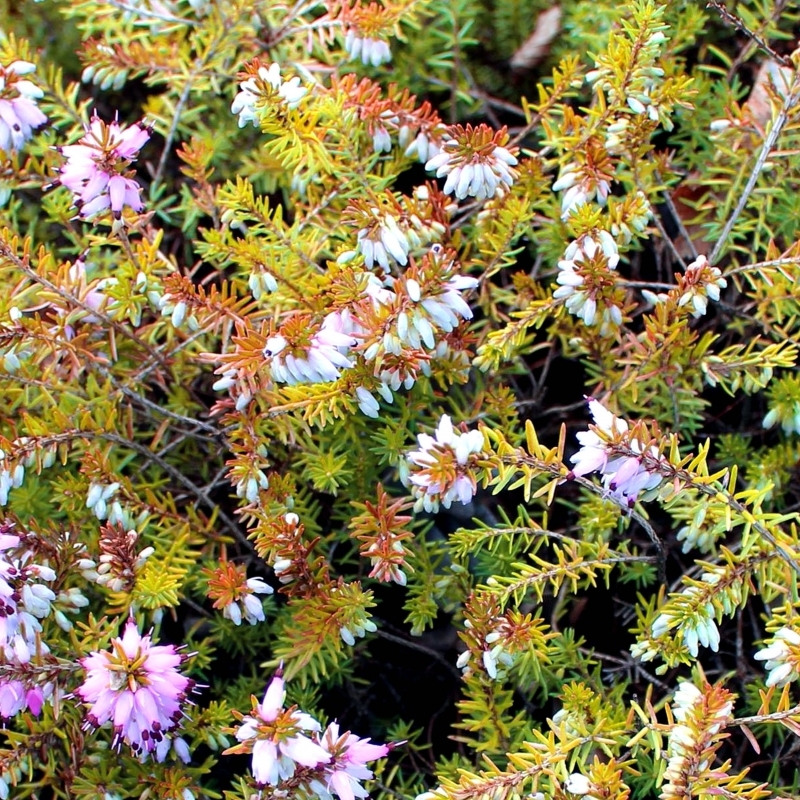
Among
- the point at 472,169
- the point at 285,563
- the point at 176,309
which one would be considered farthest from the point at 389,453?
the point at 472,169

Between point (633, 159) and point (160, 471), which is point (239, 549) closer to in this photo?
point (160, 471)

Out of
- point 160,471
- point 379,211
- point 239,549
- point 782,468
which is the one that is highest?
point 379,211

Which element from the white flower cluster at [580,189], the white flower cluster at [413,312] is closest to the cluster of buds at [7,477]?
the white flower cluster at [413,312]

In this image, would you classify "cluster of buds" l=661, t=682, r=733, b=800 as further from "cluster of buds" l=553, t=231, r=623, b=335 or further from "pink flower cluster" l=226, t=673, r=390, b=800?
"cluster of buds" l=553, t=231, r=623, b=335

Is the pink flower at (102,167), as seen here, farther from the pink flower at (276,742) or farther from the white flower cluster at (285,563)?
the pink flower at (276,742)

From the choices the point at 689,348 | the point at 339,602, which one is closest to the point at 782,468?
the point at 689,348

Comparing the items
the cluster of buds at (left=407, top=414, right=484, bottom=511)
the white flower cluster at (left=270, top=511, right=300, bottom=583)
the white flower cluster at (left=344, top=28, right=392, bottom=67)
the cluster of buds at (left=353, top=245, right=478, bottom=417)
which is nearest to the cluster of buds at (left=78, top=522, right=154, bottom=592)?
the white flower cluster at (left=270, top=511, right=300, bottom=583)
